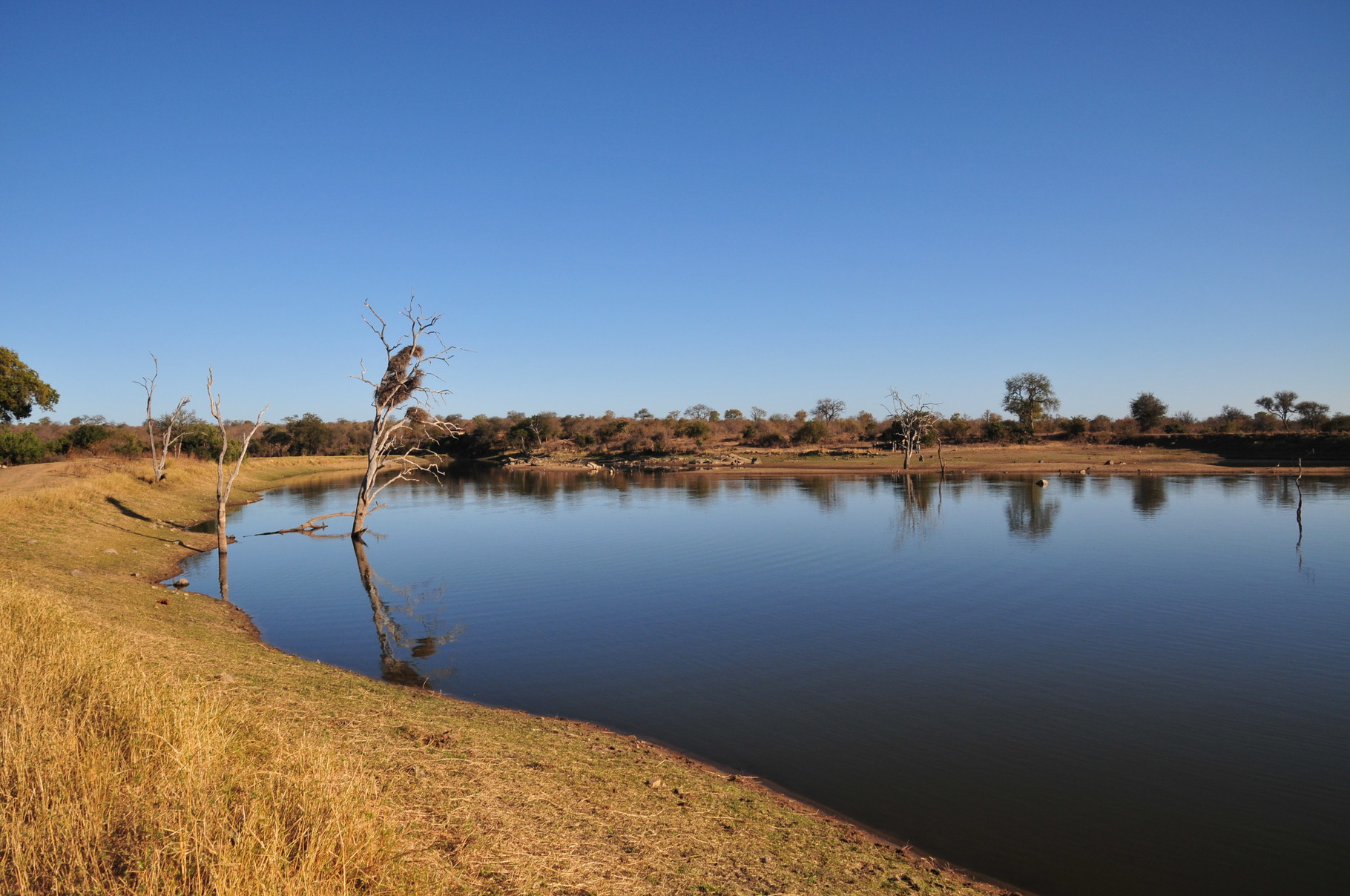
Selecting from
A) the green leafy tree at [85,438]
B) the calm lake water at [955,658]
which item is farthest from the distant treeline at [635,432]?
the calm lake water at [955,658]

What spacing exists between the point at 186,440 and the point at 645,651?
5141cm

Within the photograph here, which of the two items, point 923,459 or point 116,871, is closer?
point 116,871

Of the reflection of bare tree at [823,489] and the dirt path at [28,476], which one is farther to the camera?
the reflection of bare tree at [823,489]

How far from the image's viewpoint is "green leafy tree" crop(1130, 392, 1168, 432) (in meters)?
76.0

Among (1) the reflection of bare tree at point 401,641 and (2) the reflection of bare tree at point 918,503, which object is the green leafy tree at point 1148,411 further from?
(1) the reflection of bare tree at point 401,641

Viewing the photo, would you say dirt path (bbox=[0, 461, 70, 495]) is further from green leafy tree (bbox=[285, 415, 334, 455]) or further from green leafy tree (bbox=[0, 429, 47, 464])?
green leafy tree (bbox=[285, 415, 334, 455])

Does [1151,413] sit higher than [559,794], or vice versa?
[1151,413]

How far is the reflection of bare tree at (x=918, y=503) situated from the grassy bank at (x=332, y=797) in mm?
18654

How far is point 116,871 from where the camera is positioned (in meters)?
3.35

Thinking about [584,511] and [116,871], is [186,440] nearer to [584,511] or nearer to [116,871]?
[584,511]

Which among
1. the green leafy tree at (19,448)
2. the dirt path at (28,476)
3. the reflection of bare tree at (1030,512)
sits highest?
the green leafy tree at (19,448)

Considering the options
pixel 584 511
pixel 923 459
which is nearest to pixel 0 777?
pixel 584 511

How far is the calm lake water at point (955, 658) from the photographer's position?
6734mm

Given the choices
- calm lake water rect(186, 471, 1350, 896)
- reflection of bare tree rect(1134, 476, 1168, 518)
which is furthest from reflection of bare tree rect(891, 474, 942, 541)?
reflection of bare tree rect(1134, 476, 1168, 518)
